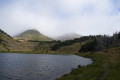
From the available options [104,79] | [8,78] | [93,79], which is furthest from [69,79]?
[8,78]

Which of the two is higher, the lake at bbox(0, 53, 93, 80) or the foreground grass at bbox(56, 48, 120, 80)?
the foreground grass at bbox(56, 48, 120, 80)

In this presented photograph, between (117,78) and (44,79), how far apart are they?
2463 cm

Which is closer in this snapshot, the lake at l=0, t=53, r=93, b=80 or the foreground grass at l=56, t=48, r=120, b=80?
the foreground grass at l=56, t=48, r=120, b=80

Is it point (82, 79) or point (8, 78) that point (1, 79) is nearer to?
point (8, 78)

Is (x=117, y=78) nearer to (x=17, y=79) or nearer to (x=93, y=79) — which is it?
(x=93, y=79)

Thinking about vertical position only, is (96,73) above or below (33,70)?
above

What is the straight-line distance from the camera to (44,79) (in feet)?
184

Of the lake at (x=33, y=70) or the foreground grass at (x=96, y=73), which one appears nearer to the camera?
the foreground grass at (x=96, y=73)

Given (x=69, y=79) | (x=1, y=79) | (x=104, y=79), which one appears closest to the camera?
(x=104, y=79)

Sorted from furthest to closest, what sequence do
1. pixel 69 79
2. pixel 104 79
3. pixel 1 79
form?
pixel 1 79, pixel 69 79, pixel 104 79

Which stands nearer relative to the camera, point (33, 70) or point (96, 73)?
point (96, 73)

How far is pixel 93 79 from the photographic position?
150 feet

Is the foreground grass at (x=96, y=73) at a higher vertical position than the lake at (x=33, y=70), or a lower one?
higher

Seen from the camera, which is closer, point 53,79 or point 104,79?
point 104,79
